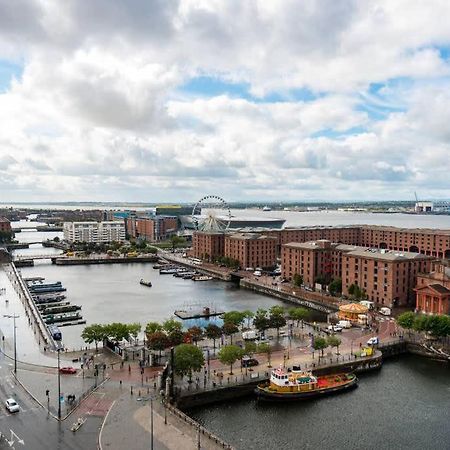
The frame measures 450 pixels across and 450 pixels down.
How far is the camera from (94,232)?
121000 millimetres

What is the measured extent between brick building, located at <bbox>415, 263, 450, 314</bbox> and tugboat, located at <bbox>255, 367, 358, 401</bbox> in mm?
16036

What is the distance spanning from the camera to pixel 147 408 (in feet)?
74.2

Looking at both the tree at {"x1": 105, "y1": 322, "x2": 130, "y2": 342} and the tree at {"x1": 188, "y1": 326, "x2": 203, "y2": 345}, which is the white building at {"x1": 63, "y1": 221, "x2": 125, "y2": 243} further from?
the tree at {"x1": 188, "y1": 326, "x2": 203, "y2": 345}

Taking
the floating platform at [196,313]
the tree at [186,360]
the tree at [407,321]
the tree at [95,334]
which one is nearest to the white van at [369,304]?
the tree at [407,321]

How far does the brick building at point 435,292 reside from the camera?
4066 cm

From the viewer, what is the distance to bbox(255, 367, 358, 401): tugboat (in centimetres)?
2650

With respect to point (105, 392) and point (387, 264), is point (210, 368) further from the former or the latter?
point (387, 264)

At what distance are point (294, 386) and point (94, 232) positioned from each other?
100 m

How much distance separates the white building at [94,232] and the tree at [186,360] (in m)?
97.8

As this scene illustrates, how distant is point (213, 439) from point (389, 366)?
54.4 ft

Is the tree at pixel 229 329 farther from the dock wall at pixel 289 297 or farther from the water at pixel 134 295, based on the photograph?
the dock wall at pixel 289 297

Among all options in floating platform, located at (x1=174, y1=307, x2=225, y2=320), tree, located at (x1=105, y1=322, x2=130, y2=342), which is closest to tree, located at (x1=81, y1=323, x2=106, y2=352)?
tree, located at (x1=105, y1=322, x2=130, y2=342)

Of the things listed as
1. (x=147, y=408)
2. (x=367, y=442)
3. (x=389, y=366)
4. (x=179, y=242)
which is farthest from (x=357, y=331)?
(x=179, y=242)

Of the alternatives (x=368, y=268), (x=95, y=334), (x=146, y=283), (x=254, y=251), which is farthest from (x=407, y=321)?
(x=254, y=251)
